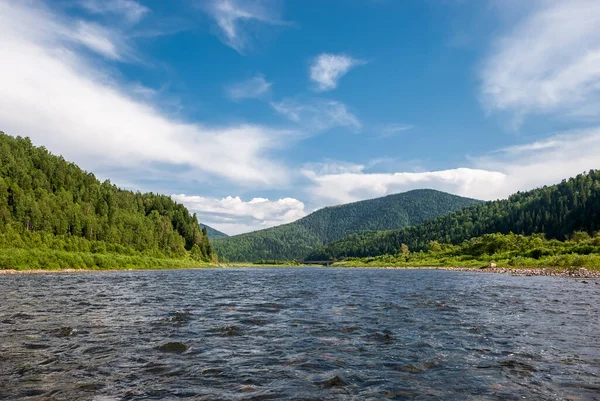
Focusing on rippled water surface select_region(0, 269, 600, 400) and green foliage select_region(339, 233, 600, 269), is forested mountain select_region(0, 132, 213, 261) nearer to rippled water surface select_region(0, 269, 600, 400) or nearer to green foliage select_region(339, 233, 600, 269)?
rippled water surface select_region(0, 269, 600, 400)

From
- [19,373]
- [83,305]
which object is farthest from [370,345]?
[83,305]

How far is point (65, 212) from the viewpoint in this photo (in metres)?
127

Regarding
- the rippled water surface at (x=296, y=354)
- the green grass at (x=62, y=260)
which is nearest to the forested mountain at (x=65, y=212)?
the green grass at (x=62, y=260)

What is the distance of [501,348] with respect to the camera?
49.9 ft

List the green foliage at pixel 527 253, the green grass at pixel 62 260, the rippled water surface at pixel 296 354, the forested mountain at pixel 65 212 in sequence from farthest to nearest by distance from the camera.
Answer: the forested mountain at pixel 65 212
the green foliage at pixel 527 253
the green grass at pixel 62 260
the rippled water surface at pixel 296 354

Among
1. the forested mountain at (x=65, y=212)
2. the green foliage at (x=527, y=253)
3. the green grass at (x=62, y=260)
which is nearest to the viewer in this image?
the green grass at (x=62, y=260)

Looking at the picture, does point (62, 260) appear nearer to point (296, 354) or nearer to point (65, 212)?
point (65, 212)

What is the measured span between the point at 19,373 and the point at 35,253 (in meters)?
90.6

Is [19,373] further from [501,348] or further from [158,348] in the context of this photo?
[501,348]

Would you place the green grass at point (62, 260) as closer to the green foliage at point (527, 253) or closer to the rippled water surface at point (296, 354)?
the rippled water surface at point (296, 354)

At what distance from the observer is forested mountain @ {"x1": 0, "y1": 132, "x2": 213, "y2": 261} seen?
108 m

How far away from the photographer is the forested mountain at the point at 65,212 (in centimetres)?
10838

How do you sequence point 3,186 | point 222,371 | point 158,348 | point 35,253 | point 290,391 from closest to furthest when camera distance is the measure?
point 290,391
point 222,371
point 158,348
point 35,253
point 3,186

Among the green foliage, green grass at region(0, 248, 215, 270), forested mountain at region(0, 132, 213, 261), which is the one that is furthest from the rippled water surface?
forested mountain at region(0, 132, 213, 261)
